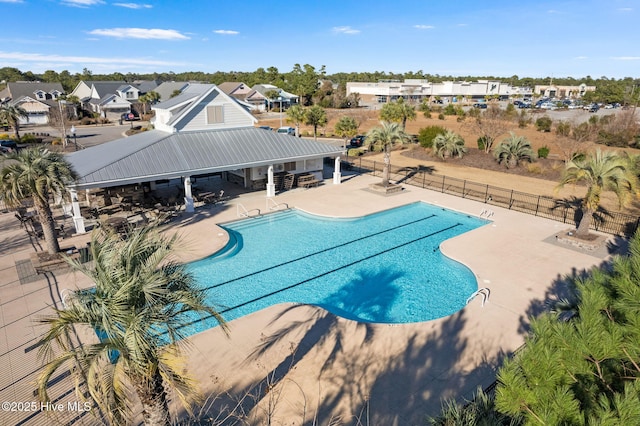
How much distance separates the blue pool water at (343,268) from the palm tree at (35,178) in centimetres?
595

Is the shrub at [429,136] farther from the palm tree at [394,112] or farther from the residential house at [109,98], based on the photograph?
the residential house at [109,98]

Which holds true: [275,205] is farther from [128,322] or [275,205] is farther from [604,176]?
[128,322]

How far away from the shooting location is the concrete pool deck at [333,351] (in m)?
9.04

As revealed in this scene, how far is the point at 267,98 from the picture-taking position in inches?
3250

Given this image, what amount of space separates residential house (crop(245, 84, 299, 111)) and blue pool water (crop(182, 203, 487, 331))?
65.2 metres

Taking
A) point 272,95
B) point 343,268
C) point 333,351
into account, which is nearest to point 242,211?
point 343,268

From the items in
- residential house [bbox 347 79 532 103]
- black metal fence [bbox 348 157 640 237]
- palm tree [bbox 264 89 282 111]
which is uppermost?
residential house [bbox 347 79 532 103]

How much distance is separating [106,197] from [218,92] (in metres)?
9.38

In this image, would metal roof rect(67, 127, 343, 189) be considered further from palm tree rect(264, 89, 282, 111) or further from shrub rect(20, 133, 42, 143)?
palm tree rect(264, 89, 282, 111)

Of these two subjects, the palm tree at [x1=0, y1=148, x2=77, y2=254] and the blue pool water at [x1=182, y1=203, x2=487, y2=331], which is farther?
the blue pool water at [x1=182, y1=203, x2=487, y2=331]

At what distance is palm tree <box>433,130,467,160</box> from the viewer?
35281 millimetres

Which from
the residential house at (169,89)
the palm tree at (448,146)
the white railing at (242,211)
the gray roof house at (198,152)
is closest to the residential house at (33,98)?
the residential house at (169,89)

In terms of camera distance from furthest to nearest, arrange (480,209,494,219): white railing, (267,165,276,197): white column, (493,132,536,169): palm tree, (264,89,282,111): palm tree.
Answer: (264,89,282,111): palm tree
(493,132,536,169): palm tree
(267,165,276,197): white column
(480,209,494,219): white railing

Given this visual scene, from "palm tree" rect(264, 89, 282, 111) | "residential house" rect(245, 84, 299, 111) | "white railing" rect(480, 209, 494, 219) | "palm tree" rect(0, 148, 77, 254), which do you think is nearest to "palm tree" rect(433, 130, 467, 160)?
"white railing" rect(480, 209, 494, 219)
